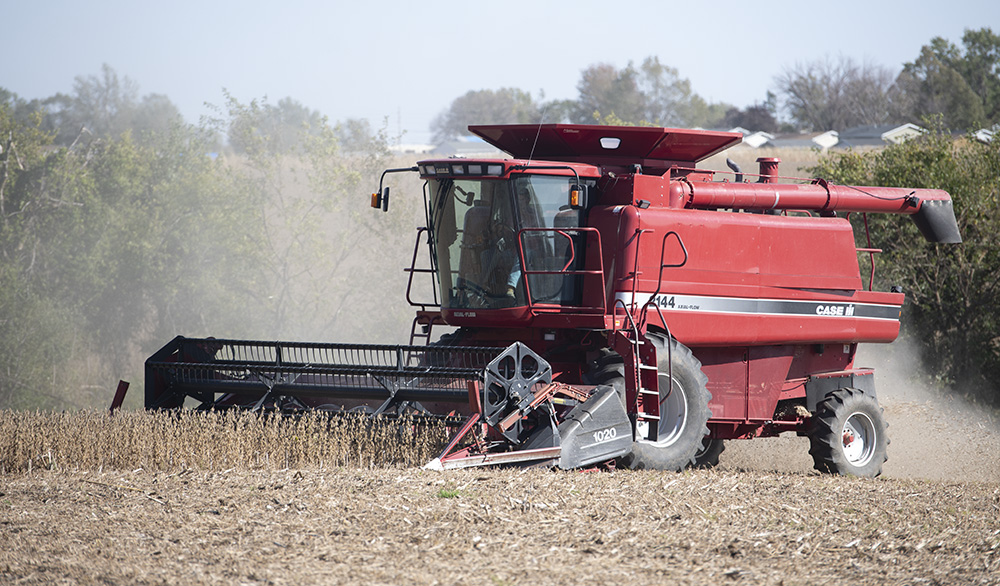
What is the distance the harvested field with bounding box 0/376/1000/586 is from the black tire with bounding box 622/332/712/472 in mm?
552

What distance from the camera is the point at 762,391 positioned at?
8.33 m

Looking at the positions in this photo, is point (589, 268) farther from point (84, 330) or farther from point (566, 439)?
point (84, 330)

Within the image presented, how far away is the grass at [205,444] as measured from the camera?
264 inches

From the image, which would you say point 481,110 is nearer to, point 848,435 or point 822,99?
point 822,99

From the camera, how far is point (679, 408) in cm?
740

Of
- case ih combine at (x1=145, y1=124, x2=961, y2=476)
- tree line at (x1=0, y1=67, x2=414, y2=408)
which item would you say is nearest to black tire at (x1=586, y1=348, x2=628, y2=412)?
case ih combine at (x1=145, y1=124, x2=961, y2=476)

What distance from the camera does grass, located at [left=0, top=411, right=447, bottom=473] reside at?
670 cm

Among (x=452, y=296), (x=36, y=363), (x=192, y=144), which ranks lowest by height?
(x=36, y=363)

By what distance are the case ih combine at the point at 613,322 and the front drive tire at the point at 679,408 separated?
0.02m

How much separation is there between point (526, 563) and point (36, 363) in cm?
1720

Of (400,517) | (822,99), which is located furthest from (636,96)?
(400,517)

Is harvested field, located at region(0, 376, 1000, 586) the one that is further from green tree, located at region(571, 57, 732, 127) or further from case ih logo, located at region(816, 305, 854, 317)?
green tree, located at region(571, 57, 732, 127)

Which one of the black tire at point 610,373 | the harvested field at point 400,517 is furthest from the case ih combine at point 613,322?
the harvested field at point 400,517

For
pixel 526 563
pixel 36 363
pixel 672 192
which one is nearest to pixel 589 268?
pixel 672 192
